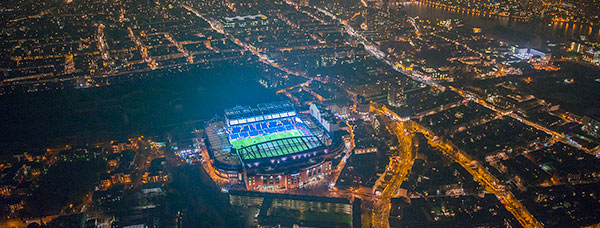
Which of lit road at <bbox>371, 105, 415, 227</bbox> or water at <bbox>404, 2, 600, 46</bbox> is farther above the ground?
water at <bbox>404, 2, 600, 46</bbox>

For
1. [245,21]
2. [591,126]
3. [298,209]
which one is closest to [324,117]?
[298,209]

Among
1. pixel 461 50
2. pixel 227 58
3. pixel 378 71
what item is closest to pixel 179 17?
pixel 227 58

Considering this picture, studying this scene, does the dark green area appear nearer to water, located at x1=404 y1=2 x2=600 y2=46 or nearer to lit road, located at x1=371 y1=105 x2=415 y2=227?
Result: lit road, located at x1=371 y1=105 x2=415 y2=227

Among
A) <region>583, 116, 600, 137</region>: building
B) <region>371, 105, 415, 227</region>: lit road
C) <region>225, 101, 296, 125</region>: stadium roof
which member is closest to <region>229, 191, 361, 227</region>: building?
<region>371, 105, 415, 227</region>: lit road

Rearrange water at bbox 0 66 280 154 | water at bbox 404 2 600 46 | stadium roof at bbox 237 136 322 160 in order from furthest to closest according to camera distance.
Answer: water at bbox 404 2 600 46 < water at bbox 0 66 280 154 < stadium roof at bbox 237 136 322 160

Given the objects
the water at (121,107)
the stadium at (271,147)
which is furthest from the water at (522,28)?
the stadium at (271,147)

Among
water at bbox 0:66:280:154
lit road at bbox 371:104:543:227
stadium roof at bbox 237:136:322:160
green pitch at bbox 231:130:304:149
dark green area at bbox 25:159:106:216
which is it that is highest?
stadium roof at bbox 237:136:322:160

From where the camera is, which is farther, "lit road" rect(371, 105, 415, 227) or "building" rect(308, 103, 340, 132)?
"building" rect(308, 103, 340, 132)
